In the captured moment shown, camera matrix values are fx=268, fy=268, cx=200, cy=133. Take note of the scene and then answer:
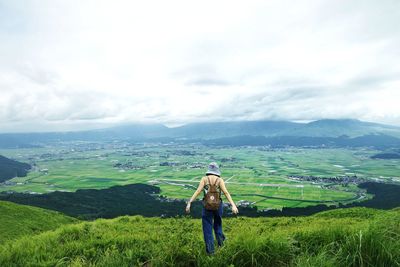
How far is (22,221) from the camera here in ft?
63.1

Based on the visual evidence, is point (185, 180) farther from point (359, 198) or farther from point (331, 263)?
point (331, 263)

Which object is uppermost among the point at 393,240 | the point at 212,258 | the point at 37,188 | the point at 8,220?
the point at 393,240

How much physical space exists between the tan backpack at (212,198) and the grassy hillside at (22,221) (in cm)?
1405

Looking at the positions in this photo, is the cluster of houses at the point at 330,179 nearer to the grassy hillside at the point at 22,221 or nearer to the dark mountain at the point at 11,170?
the grassy hillside at the point at 22,221

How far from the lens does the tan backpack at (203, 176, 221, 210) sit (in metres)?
7.27

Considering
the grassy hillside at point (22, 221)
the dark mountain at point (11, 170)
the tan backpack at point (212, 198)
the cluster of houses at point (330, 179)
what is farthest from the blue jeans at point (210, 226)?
the dark mountain at point (11, 170)

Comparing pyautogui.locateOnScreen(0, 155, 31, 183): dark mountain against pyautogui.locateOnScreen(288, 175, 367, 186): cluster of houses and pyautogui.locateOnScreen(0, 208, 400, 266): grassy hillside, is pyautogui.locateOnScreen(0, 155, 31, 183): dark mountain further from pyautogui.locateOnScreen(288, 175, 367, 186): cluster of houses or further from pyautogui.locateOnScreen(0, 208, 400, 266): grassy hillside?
pyautogui.locateOnScreen(0, 208, 400, 266): grassy hillside

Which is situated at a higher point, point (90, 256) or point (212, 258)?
point (212, 258)

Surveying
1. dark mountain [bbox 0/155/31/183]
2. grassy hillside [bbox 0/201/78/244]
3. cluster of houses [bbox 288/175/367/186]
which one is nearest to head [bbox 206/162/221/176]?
grassy hillside [bbox 0/201/78/244]

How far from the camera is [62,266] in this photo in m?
6.74

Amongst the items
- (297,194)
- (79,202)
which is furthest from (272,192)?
(79,202)

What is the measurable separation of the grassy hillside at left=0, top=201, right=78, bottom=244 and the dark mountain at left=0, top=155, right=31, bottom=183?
151m

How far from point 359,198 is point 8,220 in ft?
299

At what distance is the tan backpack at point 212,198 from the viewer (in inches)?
286
